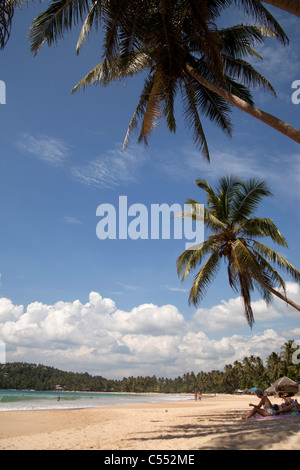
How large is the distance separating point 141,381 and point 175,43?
143252 millimetres

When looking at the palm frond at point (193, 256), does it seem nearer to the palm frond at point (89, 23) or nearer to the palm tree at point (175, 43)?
the palm tree at point (175, 43)

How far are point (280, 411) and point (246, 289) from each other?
12.9 feet

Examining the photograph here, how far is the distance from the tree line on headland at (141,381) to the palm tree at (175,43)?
64.6m

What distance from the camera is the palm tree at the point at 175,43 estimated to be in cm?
645

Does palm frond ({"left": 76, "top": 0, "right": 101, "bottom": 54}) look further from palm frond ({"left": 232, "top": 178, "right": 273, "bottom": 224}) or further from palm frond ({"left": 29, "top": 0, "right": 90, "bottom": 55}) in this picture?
palm frond ({"left": 232, "top": 178, "right": 273, "bottom": 224})

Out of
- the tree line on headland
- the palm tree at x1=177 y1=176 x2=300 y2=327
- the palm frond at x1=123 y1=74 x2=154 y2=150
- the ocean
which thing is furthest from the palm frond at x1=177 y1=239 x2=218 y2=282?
the tree line on headland

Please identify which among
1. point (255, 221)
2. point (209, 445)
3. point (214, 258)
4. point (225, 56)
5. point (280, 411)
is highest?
point (225, 56)

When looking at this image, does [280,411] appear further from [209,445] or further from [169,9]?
[169,9]

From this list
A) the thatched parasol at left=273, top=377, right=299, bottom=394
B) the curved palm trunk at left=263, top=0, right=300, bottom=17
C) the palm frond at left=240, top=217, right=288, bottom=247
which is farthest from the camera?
the thatched parasol at left=273, top=377, right=299, bottom=394

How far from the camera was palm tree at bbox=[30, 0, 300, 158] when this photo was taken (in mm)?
6453

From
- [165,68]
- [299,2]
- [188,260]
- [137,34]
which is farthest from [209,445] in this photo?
[188,260]

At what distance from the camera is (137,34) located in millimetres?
7078

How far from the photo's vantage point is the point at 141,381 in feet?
441

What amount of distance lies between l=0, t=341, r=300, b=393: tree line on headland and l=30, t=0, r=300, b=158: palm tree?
6457 centimetres
